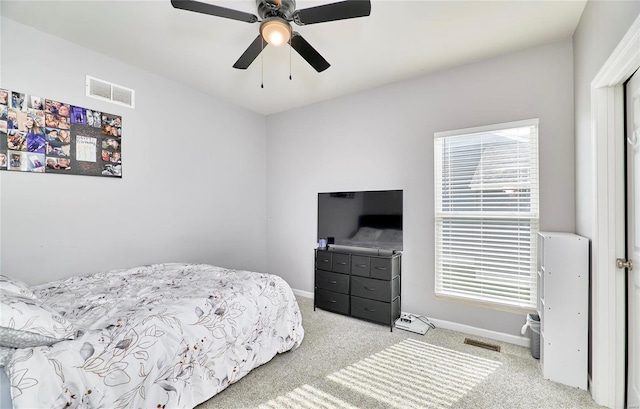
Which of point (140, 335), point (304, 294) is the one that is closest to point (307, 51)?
point (140, 335)

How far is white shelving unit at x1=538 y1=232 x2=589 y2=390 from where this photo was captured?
6.66ft

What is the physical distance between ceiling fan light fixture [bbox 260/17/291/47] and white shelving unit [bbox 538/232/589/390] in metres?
2.38

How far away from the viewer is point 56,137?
2531 millimetres

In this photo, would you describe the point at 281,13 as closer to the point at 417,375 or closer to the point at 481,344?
the point at 417,375

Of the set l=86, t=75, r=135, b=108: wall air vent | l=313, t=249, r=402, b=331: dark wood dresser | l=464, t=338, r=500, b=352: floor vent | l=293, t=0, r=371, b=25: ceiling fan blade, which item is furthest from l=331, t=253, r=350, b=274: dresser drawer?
l=86, t=75, r=135, b=108: wall air vent

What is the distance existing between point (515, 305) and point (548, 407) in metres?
1.00

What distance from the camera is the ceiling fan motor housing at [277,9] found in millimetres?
1846

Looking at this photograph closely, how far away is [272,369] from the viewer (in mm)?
2260

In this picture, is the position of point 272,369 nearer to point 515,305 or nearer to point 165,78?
point 515,305

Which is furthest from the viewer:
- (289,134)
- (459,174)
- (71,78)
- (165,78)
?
(289,134)

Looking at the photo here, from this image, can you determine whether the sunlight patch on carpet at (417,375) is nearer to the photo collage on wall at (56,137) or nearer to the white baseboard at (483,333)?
the white baseboard at (483,333)

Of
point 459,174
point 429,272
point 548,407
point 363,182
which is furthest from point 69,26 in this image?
point 548,407

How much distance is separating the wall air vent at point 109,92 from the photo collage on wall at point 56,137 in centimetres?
16

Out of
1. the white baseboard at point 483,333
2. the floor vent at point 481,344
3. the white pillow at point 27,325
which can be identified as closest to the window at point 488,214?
the white baseboard at point 483,333
